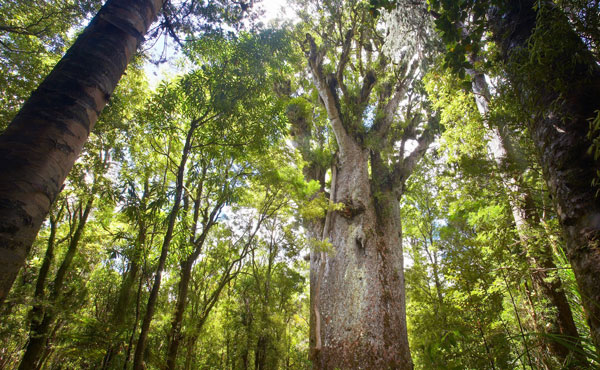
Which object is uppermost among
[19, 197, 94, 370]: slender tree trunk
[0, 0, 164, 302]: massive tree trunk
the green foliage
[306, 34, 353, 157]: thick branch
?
[306, 34, 353, 157]: thick branch

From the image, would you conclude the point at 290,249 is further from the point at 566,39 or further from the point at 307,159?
the point at 566,39

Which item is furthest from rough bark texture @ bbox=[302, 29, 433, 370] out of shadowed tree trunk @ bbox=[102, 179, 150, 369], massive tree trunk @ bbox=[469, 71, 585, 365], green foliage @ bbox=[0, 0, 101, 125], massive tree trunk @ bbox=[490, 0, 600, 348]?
green foliage @ bbox=[0, 0, 101, 125]

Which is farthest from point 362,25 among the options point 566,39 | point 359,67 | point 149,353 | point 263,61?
point 149,353

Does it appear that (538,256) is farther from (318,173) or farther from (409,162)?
(318,173)

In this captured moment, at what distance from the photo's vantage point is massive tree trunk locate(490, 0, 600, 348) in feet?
3.07

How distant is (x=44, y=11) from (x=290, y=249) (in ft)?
27.4

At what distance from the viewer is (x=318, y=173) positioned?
8656mm

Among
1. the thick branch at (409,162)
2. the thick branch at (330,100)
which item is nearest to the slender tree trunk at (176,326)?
the thick branch at (330,100)

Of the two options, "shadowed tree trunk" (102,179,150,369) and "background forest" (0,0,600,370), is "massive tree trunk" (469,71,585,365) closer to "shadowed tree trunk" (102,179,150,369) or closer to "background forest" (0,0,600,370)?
"background forest" (0,0,600,370)

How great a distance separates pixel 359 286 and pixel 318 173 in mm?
4045

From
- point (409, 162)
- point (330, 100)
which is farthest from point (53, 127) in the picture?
point (409, 162)

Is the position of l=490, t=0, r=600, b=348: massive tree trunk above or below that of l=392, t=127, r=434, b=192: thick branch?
below

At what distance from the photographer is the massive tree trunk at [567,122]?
935 millimetres

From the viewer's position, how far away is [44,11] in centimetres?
441
